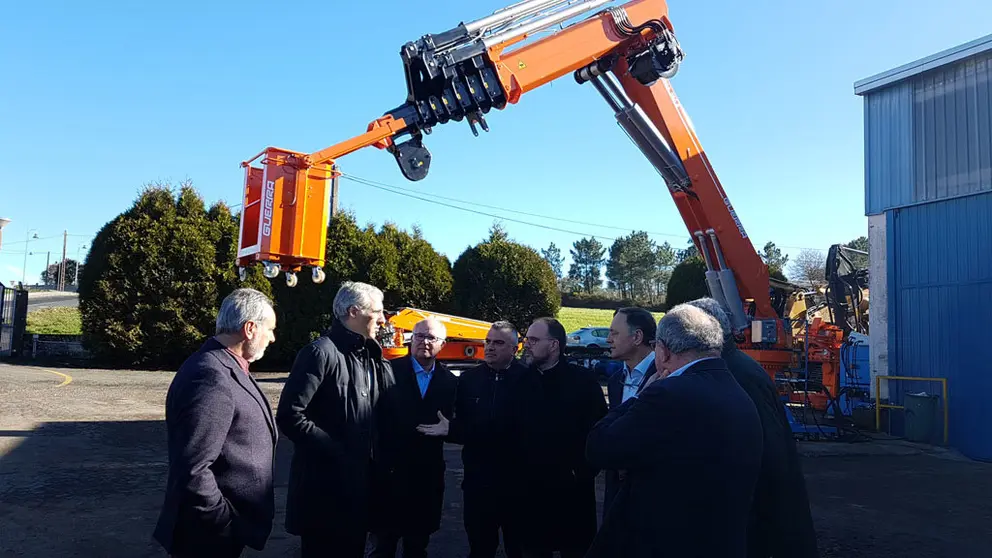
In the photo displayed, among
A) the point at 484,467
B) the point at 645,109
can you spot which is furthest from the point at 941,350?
the point at 484,467

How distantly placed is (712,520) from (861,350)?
12.8 meters

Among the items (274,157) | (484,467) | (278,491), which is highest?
(274,157)

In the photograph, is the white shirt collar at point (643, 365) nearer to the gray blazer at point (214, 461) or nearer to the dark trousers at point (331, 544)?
the dark trousers at point (331, 544)

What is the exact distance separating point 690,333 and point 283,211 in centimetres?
494

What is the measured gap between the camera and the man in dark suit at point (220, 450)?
275 centimetres

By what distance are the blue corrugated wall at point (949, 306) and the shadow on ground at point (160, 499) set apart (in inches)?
55.4

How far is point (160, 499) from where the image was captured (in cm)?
656

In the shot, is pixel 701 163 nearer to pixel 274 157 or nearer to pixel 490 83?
pixel 490 83

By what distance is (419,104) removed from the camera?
7457mm

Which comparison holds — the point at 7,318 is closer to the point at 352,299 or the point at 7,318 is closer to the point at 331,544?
the point at 352,299

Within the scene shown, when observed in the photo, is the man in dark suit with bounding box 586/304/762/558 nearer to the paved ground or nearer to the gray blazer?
the gray blazer

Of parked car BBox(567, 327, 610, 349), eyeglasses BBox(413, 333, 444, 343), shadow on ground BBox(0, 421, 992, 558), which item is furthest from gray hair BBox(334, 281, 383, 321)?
parked car BBox(567, 327, 610, 349)

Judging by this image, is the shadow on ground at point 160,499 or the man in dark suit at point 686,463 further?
the shadow on ground at point 160,499

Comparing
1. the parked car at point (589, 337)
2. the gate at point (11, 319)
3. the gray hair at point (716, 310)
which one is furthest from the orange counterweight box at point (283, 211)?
the parked car at point (589, 337)
